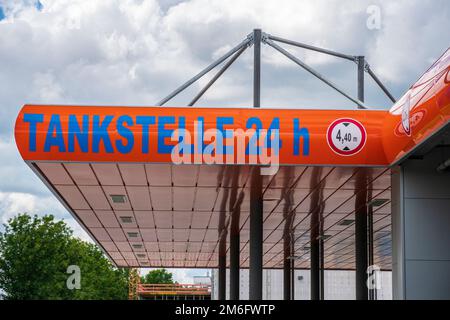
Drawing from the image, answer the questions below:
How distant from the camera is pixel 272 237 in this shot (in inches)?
1253

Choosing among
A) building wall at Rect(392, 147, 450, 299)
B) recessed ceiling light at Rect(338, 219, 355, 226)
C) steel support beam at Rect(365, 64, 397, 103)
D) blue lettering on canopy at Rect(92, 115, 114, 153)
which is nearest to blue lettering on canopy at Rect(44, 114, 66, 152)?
blue lettering on canopy at Rect(92, 115, 114, 153)

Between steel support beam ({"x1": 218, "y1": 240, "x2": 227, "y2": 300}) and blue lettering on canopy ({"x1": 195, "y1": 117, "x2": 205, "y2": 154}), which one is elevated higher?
blue lettering on canopy ({"x1": 195, "y1": 117, "x2": 205, "y2": 154})

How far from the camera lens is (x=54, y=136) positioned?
630 inches

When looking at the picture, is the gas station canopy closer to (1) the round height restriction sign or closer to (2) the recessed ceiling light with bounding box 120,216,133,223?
(1) the round height restriction sign

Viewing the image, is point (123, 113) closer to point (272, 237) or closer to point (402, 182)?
point (402, 182)

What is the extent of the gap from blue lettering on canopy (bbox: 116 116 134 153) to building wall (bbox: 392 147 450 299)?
5.49m

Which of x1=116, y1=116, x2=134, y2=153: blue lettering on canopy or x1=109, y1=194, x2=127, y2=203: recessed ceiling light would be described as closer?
x1=116, y1=116, x2=134, y2=153: blue lettering on canopy

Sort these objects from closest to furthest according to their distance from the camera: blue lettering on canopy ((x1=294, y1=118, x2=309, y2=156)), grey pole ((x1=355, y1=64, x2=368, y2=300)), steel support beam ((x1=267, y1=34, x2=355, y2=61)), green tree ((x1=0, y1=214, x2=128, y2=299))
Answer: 1. blue lettering on canopy ((x1=294, y1=118, x2=309, y2=156))
2. steel support beam ((x1=267, y1=34, x2=355, y2=61))
3. grey pole ((x1=355, y1=64, x2=368, y2=300))
4. green tree ((x1=0, y1=214, x2=128, y2=299))

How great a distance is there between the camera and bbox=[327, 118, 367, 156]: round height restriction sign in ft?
52.8

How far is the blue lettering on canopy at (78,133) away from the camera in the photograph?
15898mm
